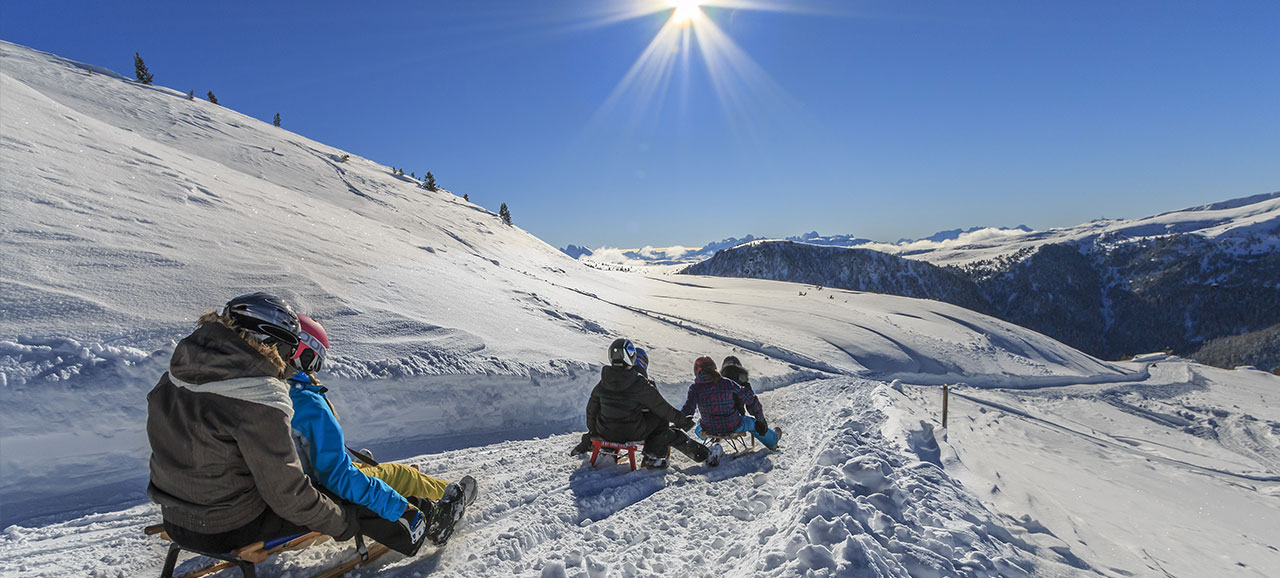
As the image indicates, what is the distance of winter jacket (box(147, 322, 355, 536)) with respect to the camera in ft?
9.02

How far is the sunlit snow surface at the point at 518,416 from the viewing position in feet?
14.5

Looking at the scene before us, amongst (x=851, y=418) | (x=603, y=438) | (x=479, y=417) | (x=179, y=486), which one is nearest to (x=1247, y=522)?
(x=851, y=418)

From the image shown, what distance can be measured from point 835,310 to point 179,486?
3012cm

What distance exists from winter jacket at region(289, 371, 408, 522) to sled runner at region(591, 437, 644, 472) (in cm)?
350

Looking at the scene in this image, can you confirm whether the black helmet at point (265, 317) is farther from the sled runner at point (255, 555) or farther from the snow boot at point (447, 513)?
the snow boot at point (447, 513)

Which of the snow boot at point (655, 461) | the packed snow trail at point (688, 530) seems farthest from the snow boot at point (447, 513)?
the snow boot at point (655, 461)

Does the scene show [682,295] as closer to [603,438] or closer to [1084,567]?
[603,438]

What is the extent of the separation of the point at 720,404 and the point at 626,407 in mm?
1814

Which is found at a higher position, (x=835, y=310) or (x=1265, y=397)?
(x=835, y=310)

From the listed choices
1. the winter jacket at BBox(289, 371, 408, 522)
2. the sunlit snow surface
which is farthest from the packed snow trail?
the winter jacket at BBox(289, 371, 408, 522)

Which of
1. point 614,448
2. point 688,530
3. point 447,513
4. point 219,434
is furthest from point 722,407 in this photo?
point 219,434

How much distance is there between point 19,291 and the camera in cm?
738

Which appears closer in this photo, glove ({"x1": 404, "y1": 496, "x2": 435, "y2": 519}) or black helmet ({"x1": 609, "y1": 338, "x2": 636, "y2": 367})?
glove ({"x1": 404, "y1": 496, "x2": 435, "y2": 519})

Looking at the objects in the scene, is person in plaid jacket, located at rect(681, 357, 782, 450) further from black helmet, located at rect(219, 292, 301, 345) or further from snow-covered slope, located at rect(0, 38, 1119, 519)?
black helmet, located at rect(219, 292, 301, 345)
